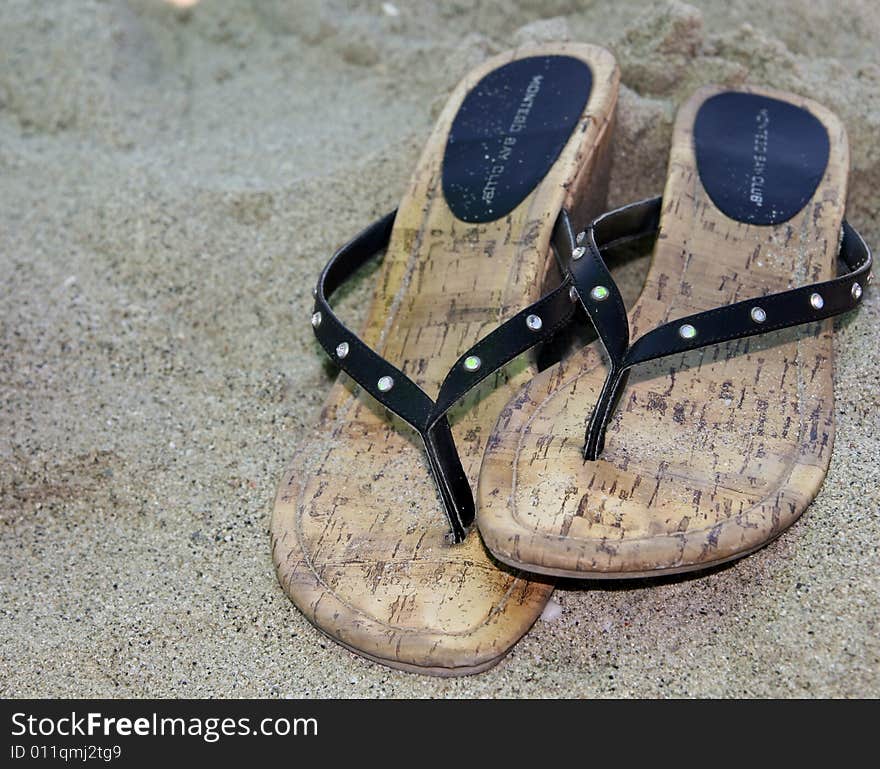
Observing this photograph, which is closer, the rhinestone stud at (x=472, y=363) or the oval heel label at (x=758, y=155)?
the rhinestone stud at (x=472, y=363)

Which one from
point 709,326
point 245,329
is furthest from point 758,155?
point 245,329

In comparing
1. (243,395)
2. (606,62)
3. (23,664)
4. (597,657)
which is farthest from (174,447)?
(606,62)

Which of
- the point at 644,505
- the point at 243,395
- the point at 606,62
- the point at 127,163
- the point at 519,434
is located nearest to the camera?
the point at 644,505

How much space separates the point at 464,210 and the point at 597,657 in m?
0.75

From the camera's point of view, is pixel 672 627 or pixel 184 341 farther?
pixel 184 341

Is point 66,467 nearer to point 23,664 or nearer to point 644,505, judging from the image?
point 23,664

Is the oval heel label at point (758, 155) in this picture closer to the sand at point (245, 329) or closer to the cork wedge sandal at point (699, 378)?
the cork wedge sandal at point (699, 378)

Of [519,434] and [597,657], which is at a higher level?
[519,434]

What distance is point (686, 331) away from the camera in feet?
4.14

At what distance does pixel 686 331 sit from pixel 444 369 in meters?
0.36

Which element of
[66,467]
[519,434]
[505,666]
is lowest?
[66,467]

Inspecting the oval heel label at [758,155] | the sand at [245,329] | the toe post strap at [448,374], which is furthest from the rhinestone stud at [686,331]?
the oval heel label at [758,155]

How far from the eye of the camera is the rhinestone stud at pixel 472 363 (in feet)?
4.12

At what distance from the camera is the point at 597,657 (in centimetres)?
119
